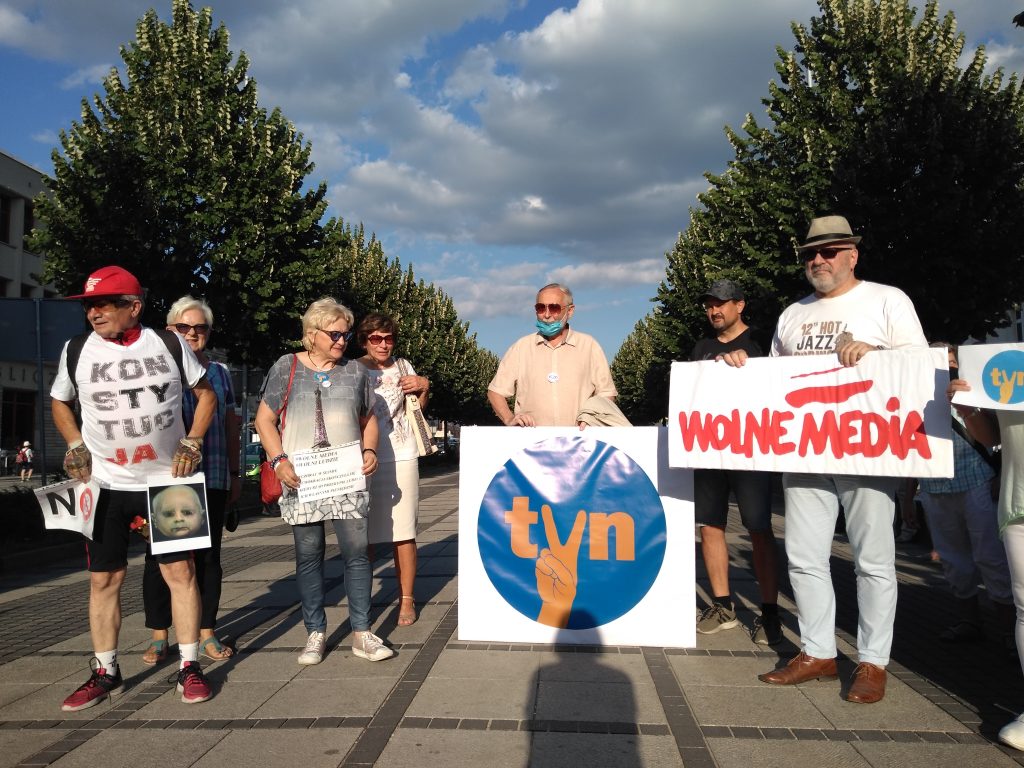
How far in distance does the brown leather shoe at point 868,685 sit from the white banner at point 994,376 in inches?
51.8

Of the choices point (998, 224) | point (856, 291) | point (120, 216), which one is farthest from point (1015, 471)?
point (120, 216)

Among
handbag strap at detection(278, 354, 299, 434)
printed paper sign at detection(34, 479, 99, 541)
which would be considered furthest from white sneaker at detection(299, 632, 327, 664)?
printed paper sign at detection(34, 479, 99, 541)

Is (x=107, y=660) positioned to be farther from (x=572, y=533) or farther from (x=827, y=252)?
(x=827, y=252)

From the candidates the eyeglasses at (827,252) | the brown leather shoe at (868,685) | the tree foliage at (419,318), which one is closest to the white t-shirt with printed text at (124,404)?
the eyeglasses at (827,252)

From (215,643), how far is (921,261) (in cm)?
1510

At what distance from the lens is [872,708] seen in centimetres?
383

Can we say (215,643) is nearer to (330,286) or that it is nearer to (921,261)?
(921,261)

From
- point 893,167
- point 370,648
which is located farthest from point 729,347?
point 893,167

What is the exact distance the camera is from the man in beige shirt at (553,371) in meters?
5.30

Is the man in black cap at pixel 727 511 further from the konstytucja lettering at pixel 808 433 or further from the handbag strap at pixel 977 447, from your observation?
the handbag strap at pixel 977 447

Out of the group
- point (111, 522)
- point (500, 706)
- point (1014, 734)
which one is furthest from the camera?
point (111, 522)

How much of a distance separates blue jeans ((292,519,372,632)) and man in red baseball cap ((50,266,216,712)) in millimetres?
656

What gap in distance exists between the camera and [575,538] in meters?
4.93

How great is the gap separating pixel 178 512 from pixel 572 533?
2165mm
